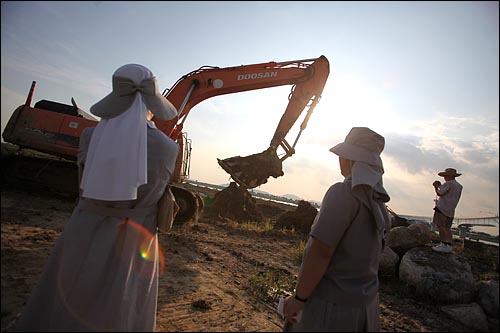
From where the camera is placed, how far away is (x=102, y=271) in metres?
1.71

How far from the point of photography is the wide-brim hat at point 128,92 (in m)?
1.89

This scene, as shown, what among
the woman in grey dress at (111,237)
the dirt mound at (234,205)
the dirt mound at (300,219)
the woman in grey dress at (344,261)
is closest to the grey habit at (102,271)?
the woman in grey dress at (111,237)

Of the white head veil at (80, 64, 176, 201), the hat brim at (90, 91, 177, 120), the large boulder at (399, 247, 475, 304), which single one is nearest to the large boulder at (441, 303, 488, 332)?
the large boulder at (399, 247, 475, 304)

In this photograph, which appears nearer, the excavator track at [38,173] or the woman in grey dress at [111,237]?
the woman in grey dress at [111,237]

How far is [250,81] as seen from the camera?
319 inches

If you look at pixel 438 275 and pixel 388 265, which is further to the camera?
pixel 388 265

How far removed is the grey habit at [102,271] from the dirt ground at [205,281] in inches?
15.2

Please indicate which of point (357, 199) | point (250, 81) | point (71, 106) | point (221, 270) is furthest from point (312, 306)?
point (71, 106)

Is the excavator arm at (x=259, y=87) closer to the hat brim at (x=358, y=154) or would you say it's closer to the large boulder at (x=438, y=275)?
the large boulder at (x=438, y=275)

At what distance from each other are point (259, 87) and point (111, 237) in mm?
7170

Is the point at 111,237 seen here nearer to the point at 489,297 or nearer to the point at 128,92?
the point at 128,92

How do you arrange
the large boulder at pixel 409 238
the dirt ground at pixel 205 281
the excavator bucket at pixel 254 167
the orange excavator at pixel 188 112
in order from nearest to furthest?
the dirt ground at pixel 205 281 → the large boulder at pixel 409 238 → the orange excavator at pixel 188 112 → the excavator bucket at pixel 254 167

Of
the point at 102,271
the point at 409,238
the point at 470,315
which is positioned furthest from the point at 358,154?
the point at 409,238

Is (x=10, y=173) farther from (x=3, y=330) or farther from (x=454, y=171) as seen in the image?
(x=454, y=171)
